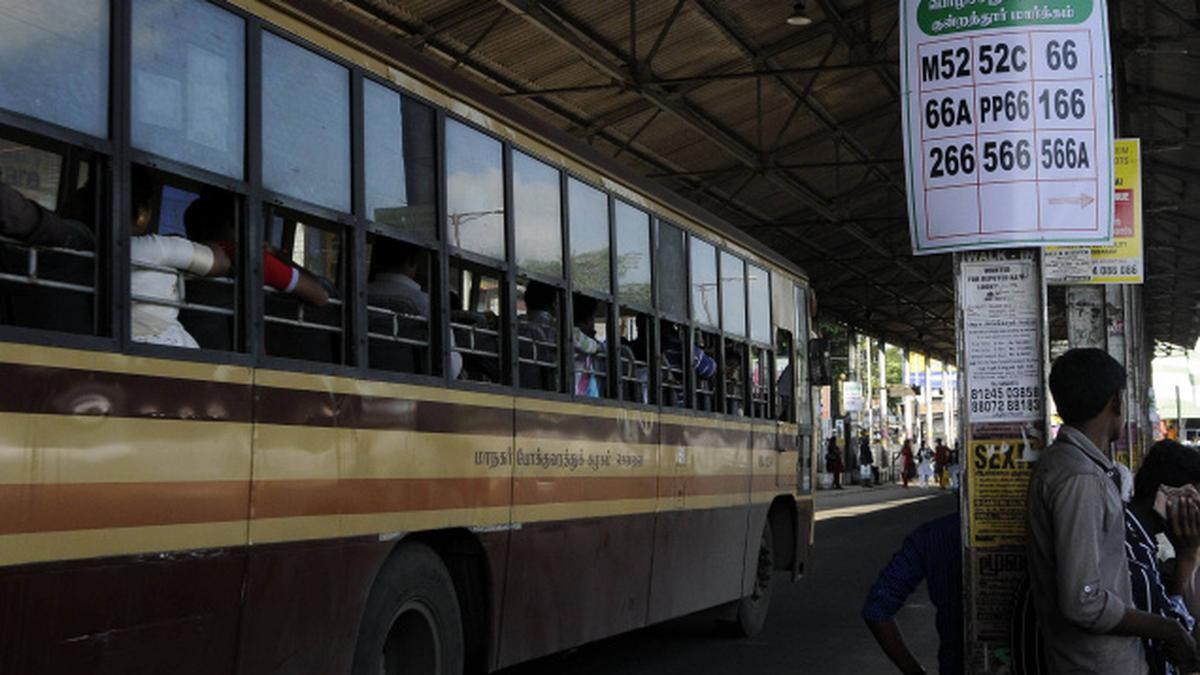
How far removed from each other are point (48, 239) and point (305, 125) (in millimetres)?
1664

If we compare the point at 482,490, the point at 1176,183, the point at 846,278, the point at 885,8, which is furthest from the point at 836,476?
the point at 482,490

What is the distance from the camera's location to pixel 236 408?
5059 mm

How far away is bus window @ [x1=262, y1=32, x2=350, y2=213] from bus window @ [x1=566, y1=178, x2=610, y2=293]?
2518mm

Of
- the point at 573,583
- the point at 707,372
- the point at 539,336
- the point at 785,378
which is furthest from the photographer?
the point at 785,378

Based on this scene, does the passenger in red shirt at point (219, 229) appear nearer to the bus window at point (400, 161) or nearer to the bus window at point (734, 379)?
the bus window at point (400, 161)

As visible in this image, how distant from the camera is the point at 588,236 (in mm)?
8719

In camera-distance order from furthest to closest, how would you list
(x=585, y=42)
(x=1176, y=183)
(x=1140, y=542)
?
(x=1176, y=183) < (x=585, y=42) < (x=1140, y=542)

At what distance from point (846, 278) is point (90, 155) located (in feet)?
151

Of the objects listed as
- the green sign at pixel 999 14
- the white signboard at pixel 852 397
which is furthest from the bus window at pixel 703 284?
the white signboard at pixel 852 397

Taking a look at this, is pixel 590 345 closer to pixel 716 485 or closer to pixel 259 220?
pixel 716 485

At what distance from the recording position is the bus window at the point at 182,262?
476 centimetres

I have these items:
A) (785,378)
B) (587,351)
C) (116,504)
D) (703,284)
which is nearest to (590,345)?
(587,351)

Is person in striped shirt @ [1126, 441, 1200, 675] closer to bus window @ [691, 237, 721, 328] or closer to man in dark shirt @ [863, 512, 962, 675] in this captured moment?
man in dark shirt @ [863, 512, 962, 675]

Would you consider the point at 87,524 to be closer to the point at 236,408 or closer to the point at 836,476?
the point at 236,408
